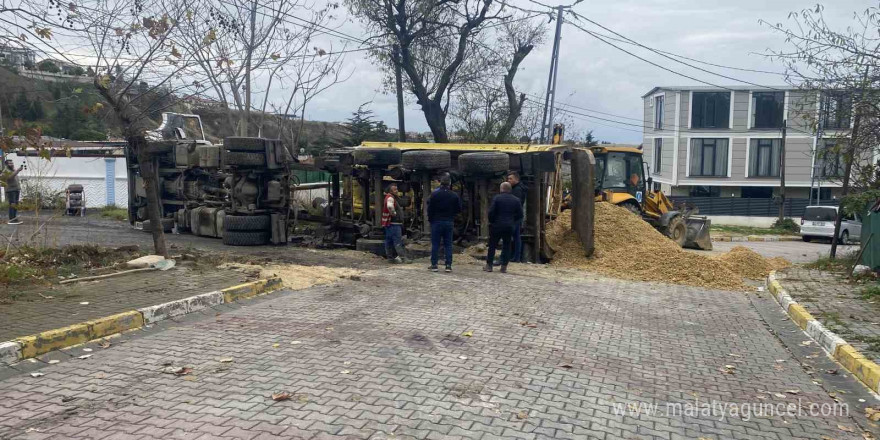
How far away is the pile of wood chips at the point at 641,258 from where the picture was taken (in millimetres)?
12570

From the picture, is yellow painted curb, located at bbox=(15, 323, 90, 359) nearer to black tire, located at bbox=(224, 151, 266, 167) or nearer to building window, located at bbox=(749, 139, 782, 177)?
black tire, located at bbox=(224, 151, 266, 167)

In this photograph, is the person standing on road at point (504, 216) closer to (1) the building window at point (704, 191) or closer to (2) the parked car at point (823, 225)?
(2) the parked car at point (823, 225)

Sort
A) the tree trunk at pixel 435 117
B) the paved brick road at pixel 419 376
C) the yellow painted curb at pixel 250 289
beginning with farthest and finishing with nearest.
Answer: the tree trunk at pixel 435 117 → the yellow painted curb at pixel 250 289 → the paved brick road at pixel 419 376

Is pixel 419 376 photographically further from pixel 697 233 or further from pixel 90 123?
pixel 90 123

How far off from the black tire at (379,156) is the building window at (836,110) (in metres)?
7.93

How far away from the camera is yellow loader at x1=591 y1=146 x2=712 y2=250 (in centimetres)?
1891

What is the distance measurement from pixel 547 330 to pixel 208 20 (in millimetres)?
11642

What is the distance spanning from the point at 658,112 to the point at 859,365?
41230 mm

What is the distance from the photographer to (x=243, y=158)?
1482cm

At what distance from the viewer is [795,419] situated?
5.37 m

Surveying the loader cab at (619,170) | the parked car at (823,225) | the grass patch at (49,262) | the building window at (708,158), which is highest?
the building window at (708,158)

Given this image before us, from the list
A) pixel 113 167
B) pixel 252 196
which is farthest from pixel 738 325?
pixel 113 167

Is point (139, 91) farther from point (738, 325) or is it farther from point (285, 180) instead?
point (738, 325)

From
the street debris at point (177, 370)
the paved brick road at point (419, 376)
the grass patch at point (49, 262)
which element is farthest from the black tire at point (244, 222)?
the street debris at point (177, 370)
